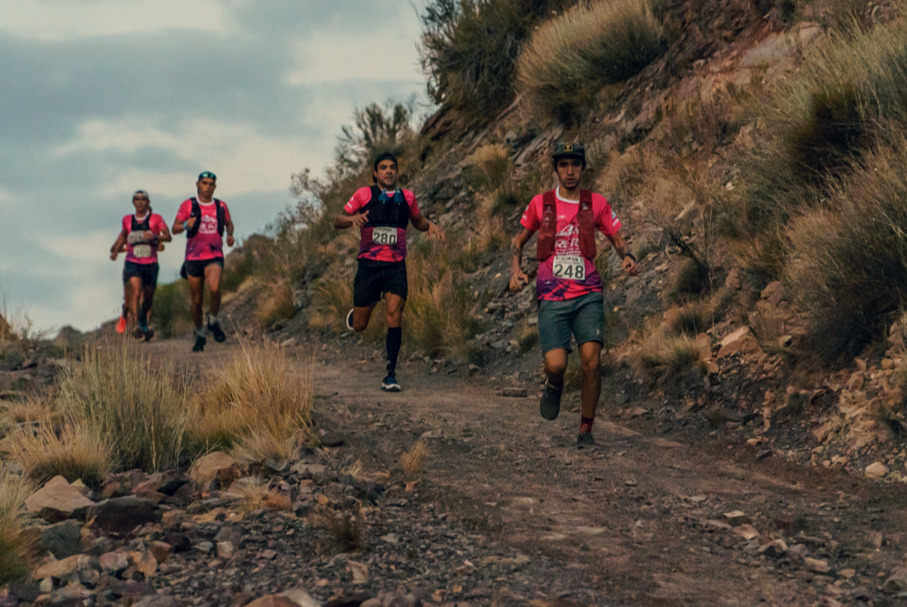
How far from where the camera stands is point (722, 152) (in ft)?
34.8

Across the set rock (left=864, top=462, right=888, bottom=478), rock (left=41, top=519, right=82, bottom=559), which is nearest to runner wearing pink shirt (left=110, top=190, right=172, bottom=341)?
rock (left=41, top=519, right=82, bottom=559)

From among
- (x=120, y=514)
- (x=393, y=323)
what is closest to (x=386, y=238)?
(x=393, y=323)

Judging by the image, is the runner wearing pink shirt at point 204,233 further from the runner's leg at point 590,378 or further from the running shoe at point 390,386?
the runner's leg at point 590,378

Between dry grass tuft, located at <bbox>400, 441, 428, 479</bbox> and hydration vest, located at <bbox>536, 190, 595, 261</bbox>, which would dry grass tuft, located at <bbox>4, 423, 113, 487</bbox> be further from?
hydration vest, located at <bbox>536, 190, 595, 261</bbox>

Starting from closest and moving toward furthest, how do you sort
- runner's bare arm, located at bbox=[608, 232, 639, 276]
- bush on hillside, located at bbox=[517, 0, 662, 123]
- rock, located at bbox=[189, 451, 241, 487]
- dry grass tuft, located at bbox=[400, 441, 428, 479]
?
rock, located at bbox=[189, 451, 241, 487] → dry grass tuft, located at bbox=[400, 441, 428, 479] → runner's bare arm, located at bbox=[608, 232, 639, 276] → bush on hillside, located at bbox=[517, 0, 662, 123]

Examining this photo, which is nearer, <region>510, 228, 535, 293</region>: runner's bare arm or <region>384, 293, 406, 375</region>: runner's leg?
<region>510, 228, 535, 293</region>: runner's bare arm

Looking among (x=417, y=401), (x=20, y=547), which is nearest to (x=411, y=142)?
(x=417, y=401)

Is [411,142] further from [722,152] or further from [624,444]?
[624,444]

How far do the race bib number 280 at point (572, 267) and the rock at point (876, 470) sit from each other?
2.26m

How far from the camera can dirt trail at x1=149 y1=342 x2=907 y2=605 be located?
4.00 m

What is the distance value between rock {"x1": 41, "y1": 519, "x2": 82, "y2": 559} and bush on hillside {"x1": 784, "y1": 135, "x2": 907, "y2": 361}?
5213mm

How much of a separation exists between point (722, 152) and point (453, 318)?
12.3ft

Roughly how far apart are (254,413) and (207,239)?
20.7 ft

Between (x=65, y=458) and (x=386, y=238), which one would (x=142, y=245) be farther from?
(x=65, y=458)
